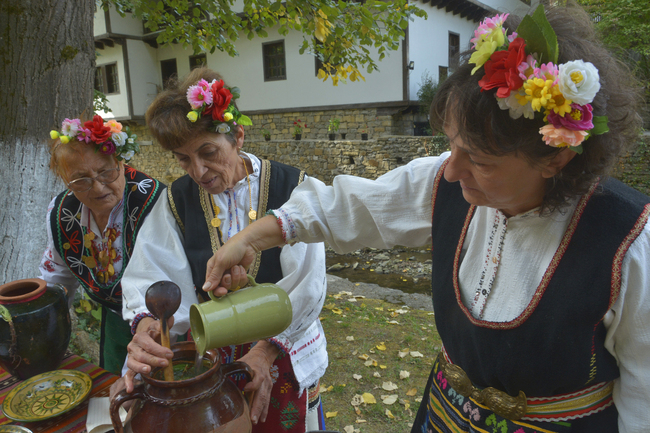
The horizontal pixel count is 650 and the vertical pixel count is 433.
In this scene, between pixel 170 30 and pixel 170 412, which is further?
pixel 170 30

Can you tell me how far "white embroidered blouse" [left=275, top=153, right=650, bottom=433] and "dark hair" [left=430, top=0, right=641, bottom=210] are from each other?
13 centimetres

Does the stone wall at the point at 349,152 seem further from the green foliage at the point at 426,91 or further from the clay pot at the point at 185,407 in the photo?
the clay pot at the point at 185,407

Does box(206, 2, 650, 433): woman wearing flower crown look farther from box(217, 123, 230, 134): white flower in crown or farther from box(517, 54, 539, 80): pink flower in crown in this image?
box(217, 123, 230, 134): white flower in crown

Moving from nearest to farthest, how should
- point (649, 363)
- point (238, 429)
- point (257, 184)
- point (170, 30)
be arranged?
1. point (649, 363)
2. point (238, 429)
3. point (257, 184)
4. point (170, 30)

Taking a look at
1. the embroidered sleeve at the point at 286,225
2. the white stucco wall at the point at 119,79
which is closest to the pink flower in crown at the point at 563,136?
the embroidered sleeve at the point at 286,225

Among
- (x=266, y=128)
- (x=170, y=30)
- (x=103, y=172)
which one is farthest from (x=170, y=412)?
(x=266, y=128)

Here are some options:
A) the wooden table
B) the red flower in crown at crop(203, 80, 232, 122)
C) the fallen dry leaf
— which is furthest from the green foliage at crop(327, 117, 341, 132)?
the wooden table

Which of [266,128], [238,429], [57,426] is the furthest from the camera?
[266,128]

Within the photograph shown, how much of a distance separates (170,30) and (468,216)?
195 inches

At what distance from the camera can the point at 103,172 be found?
2156 millimetres

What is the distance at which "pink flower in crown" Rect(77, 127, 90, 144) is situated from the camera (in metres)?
2.12

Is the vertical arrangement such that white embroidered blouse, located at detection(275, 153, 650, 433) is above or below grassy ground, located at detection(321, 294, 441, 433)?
above

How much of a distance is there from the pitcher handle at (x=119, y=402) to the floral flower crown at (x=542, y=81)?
3.97 ft

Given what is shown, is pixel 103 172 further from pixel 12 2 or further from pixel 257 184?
pixel 12 2
